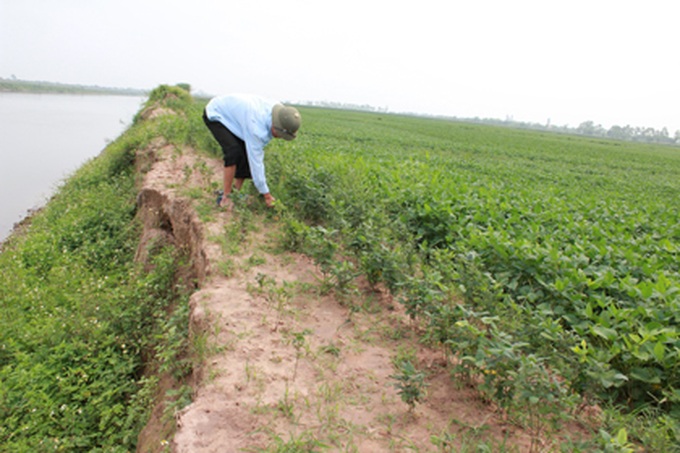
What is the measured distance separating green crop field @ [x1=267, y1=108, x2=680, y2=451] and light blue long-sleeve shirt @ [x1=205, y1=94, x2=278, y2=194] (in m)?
0.83

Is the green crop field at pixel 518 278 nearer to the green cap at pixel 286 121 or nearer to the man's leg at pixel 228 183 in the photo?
the man's leg at pixel 228 183

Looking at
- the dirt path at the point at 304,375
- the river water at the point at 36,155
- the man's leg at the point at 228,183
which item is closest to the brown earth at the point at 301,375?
the dirt path at the point at 304,375

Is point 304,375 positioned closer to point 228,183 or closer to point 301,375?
point 301,375

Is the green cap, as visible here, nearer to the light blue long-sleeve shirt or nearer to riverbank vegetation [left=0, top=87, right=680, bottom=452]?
the light blue long-sleeve shirt

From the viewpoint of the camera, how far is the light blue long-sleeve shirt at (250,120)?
4.39 m

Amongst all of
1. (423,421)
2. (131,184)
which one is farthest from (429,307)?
(131,184)

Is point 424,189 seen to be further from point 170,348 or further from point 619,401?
point 170,348

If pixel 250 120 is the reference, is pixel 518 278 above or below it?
below

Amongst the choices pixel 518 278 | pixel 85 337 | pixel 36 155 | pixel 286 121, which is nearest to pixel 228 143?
pixel 286 121

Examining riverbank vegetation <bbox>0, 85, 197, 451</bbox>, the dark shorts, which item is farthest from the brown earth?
the dark shorts

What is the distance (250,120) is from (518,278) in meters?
3.17

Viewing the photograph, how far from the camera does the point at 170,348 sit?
115 inches

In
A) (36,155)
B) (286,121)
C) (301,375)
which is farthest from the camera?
(36,155)

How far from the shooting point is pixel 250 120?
4379 mm
